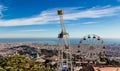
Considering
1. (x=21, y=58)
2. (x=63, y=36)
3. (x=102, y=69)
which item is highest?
(x=63, y=36)

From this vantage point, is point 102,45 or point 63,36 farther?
point 102,45

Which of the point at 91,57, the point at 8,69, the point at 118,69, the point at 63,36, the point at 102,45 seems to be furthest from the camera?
the point at 91,57

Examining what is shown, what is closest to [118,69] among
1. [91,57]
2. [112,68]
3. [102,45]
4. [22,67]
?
[112,68]

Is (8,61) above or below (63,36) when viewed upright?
below

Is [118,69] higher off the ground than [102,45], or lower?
lower

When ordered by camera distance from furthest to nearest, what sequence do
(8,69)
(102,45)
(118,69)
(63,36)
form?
(102,45) → (118,69) → (63,36) → (8,69)

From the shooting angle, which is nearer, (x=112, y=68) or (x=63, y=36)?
(x=63, y=36)

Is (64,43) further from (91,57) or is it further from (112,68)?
(91,57)

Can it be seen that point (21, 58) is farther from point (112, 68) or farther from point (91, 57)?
point (91, 57)

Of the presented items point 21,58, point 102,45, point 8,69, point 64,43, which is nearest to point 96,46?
point 102,45
